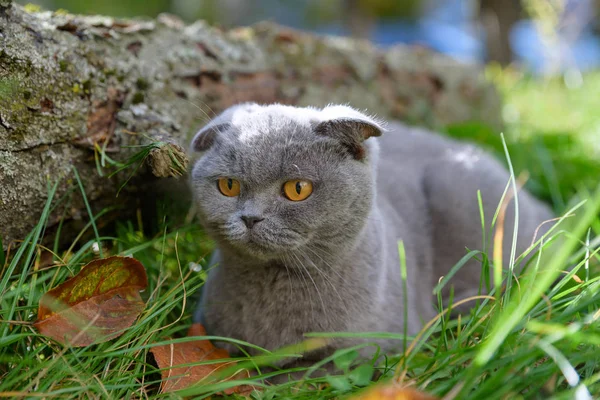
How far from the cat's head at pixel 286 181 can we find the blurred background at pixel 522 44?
57.5 inches

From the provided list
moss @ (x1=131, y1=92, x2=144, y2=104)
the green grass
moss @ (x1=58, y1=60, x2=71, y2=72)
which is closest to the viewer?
the green grass

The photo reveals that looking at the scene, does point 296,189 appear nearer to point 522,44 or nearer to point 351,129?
point 351,129

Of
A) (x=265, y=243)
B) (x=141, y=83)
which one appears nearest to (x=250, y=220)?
(x=265, y=243)

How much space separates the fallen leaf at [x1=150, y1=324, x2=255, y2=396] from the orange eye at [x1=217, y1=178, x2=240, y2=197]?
0.50 meters

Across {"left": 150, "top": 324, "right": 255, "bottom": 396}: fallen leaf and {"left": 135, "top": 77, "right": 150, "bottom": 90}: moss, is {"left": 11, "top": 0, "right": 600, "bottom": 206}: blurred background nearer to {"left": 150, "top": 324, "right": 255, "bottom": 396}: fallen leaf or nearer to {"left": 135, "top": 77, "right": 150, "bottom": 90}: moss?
{"left": 135, "top": 77, "right": 150, "bottom": 90}: moss

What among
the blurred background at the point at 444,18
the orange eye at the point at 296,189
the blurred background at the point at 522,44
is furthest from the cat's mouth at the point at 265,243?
the blurred background at the point at 444,18

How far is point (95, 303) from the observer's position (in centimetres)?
154

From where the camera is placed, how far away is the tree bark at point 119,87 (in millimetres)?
1658

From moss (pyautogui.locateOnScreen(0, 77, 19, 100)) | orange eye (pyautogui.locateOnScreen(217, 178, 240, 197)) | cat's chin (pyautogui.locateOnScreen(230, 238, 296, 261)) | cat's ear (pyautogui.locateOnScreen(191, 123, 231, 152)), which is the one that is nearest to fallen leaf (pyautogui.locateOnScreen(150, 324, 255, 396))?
cat's chin (pyautogui.locateOnScreen(230, 238, 296, 261))

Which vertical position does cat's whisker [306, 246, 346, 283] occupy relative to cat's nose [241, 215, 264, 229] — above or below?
below

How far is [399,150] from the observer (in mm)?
2699

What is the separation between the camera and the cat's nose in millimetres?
1499

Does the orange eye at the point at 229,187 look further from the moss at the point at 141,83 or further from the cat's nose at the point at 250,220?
the moss at the point at 141,83

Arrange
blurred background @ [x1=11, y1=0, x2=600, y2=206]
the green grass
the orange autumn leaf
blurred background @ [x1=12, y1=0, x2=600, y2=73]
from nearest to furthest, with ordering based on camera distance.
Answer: the green grass, the orange autumn leaf, blurred background @ [x1=11, y1=0, x2=600, y2=206], blurred background @ [x1=12, y1=0, x2=600, y2=73]
